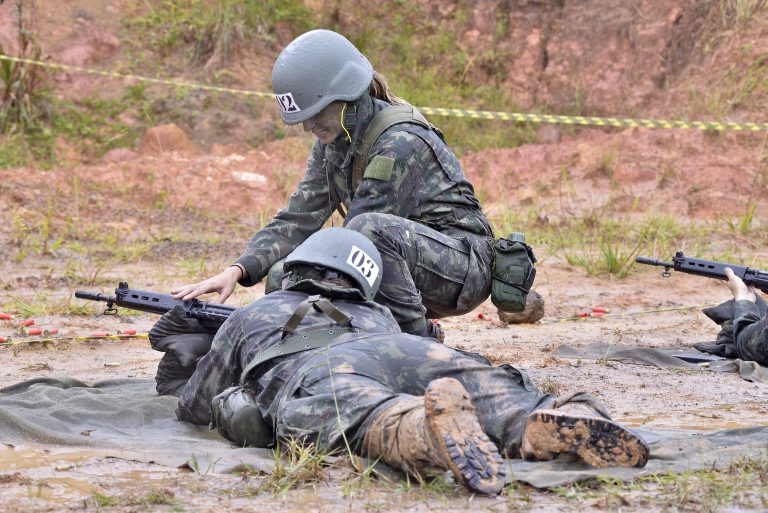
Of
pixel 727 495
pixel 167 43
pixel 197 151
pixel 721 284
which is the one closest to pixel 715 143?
pixel 721 284

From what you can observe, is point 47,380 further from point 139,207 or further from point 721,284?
point 139,207

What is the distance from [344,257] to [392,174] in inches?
38.0

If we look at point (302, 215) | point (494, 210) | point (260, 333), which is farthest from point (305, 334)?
point (494, 210)

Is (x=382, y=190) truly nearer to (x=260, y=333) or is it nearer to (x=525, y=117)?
(x=260, y=333)

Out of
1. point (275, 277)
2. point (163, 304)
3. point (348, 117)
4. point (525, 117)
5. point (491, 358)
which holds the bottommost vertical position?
point (491, 358)

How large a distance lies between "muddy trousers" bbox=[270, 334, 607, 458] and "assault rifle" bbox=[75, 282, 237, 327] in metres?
1.06

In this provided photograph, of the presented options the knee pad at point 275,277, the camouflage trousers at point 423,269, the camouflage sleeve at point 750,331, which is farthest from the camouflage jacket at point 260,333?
the camouflage sleeve at point 750,331

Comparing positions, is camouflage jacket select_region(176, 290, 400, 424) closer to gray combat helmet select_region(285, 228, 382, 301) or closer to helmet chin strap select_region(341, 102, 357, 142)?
gray combat helmet select_region(285, 228, 382, 301)

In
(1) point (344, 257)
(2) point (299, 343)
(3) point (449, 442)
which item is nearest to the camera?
(3) point (449, 442)

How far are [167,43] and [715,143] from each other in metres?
6.25

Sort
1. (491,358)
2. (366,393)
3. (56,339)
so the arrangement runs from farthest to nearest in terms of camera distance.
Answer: (56,339) < (491,358) < (366,393)

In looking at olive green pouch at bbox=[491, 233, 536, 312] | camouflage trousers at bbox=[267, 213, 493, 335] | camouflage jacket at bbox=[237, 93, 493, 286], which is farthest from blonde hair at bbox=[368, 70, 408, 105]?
olive green pouch at bbox=[491, 233, 536, 312]

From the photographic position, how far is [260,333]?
3805 mm

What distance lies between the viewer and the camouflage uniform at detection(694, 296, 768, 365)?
17.8ft
